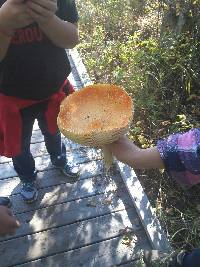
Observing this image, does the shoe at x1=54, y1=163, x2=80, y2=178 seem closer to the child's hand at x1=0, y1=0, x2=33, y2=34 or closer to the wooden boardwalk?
the wooden boardwalk

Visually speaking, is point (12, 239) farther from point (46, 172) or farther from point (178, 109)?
point (178, 109)

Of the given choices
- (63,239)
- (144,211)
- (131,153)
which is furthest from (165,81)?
(131,153)

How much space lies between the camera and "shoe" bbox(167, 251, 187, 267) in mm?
2217

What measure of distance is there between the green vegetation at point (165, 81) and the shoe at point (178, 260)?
1.02 feet

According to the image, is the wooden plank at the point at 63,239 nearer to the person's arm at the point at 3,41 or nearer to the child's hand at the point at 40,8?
the person's arm at the point at 3,41

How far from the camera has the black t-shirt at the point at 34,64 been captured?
6.76ft

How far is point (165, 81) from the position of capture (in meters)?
3.76

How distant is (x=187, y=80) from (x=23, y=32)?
79.7 inches

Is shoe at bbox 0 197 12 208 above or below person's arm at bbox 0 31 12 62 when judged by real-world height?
below

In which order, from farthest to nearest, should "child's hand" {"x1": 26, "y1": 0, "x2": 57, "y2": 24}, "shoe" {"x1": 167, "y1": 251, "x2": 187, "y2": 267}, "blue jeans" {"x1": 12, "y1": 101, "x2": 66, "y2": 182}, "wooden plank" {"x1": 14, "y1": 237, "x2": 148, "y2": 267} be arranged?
"wooden plank" {"x1": 14, "y1": 237, "x2": 148, "y2": 267} < "blue jeans" {"x1": 12, "y1": 101, "x2": 66, "y2": 182} < "shoe" {"x1": 167, "y1": 251, "x2": 187, "y2": 267} < "child's hand" {"x1": 26, "y1": 0, "x2": 57, "y2": 24}

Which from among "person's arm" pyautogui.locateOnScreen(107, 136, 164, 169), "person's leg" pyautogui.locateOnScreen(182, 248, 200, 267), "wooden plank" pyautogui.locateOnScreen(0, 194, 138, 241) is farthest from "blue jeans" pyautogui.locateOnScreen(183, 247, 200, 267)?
"person's arm" pyautogui.locateOnScreen(107, 136, 164, 169)

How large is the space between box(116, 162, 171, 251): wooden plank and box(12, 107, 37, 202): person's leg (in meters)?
0.75

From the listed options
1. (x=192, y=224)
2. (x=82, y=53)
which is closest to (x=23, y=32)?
(x=192, y=224)

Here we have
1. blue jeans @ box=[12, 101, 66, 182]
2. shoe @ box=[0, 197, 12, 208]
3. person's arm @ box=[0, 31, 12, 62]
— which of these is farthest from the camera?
shoe @ box=[0, 197, 12, 208]
